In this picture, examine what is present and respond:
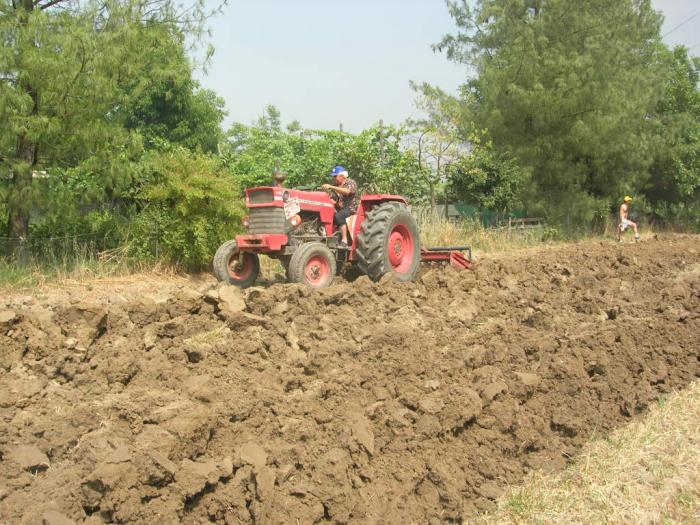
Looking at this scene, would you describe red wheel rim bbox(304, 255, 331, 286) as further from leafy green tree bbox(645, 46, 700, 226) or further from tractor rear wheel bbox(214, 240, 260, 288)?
leafy green tree bbox(645, 46, 700, 226)

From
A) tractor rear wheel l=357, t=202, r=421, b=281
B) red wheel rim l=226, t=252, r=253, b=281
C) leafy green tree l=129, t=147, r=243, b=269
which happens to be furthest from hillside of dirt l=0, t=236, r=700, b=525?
leafy green tree l=129, t=147, r=243, b=269

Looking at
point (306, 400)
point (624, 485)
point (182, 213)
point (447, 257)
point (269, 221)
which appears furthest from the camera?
point (182, 213)

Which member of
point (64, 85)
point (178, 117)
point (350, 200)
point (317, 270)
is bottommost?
point (317, 270)

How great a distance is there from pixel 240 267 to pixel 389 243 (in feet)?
6.41

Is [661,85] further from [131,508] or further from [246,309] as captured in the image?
[131,508]

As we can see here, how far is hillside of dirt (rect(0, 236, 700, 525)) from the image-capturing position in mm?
3254

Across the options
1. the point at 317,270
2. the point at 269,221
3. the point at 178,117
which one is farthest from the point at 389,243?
the point at 178,117

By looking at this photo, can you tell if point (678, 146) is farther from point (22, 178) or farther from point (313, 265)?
point (22, 178)

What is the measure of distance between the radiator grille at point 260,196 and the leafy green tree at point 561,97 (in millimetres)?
11717

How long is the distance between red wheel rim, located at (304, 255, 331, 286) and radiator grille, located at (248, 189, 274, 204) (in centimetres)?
91

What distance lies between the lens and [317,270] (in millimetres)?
8391

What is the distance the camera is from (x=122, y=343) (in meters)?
5.21

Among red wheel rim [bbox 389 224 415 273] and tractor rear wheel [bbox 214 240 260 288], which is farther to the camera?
red wheel rim [bbox 389 224 415 273]

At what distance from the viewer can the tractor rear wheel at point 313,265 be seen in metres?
7.98
